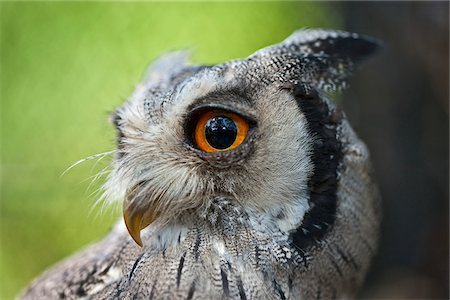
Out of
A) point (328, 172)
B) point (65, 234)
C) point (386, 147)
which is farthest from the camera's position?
point (65, 234)

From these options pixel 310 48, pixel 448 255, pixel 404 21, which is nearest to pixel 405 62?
pixel 404 21

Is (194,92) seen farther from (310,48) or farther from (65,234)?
(65,234)

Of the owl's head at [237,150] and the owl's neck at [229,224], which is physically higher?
the owl's head at [237,150]

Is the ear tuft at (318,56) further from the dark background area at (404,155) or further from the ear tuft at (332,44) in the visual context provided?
the dark background area at (404,155)

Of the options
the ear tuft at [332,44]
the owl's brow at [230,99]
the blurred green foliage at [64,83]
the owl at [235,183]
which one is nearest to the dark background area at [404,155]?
the blurred green foliage at [64,83]

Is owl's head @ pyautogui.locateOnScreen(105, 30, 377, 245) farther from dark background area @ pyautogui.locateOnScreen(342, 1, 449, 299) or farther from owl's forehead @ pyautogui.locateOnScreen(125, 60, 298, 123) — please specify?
dark background area @ pyautogui.locateOnScreen(342, 1, 449, 299)

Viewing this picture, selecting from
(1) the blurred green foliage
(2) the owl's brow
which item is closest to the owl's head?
(2) the owl's brow
